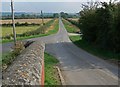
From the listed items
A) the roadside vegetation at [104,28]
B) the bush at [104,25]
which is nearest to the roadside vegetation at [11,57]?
the roadside vegetation at [104,28]

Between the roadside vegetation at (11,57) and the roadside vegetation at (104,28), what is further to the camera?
the roadside vegetation at (104,28)

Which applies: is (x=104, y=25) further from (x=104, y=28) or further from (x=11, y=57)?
(x=11, y=57)

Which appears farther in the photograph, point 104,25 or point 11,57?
point 104,25

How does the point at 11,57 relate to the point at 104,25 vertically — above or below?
below

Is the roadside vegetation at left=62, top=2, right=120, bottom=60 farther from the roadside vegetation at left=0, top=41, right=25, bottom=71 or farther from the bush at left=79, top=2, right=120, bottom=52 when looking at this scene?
the roadside vegetation at left=0, top=41, right=25, bottom=71

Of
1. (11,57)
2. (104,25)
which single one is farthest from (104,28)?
(11,57)

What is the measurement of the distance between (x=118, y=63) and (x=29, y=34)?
42898 millimetres

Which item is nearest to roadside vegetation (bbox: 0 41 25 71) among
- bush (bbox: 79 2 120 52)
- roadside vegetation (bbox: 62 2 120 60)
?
roadside vegetation (bbox: 62 2 120 60)

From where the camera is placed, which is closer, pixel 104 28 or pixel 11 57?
pixel 11 57

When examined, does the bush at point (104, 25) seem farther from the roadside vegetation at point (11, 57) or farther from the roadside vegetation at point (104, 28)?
the roadside vegetation at point (11, 57)

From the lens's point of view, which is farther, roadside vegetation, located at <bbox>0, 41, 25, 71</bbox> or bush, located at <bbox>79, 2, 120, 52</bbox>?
bush, located at <bbox>79, 2, 120, 52</bbox>

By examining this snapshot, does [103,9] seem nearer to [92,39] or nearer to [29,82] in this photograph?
[92,39]

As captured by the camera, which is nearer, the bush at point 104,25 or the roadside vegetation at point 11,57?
the roadside vegetation at point 11,57

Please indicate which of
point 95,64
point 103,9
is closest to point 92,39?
point 103,9
